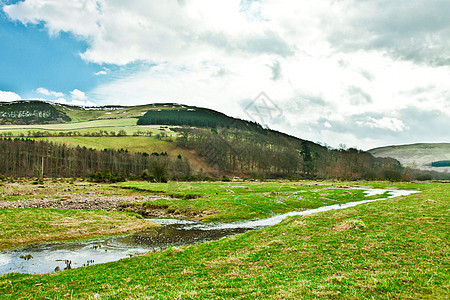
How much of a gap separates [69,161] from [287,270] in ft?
516

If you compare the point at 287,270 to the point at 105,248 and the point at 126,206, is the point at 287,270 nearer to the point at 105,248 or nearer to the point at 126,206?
the point at 105,248

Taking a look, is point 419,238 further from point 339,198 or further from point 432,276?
point 339,198

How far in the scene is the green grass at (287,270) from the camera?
28.2ft

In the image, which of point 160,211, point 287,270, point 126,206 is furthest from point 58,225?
point 287,270

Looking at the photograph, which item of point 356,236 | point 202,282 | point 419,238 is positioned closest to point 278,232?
point 356,236

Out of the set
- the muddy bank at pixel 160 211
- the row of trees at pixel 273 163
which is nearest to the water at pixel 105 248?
the muddy bank at pixel 160 211

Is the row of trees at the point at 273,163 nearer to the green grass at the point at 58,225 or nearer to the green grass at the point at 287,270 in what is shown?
the green grass at the point at 58,225

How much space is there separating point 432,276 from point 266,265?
21.7ft

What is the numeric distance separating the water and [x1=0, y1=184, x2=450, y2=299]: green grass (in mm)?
3214

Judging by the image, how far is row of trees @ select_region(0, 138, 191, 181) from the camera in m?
130

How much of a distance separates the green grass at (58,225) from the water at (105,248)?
197 centimetres

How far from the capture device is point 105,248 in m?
21.0

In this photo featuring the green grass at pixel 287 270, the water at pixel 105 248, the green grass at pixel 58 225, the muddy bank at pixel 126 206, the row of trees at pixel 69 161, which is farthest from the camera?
the row of trees at pixel 69 161

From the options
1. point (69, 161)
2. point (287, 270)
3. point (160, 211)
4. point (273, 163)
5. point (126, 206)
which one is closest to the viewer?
point (287, 270)
